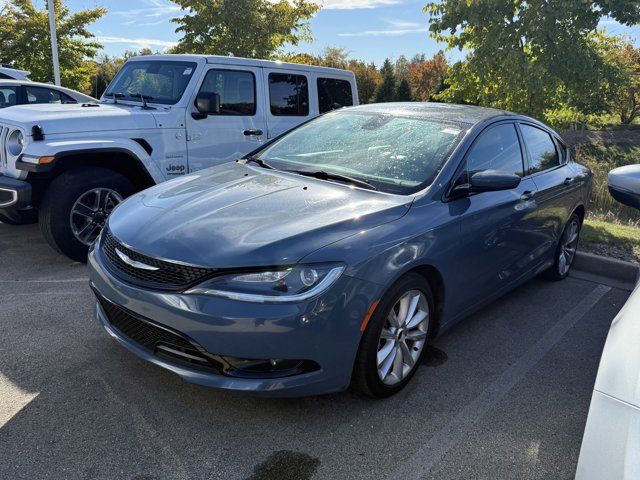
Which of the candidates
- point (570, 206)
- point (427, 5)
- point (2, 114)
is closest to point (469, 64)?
point (427, 5)

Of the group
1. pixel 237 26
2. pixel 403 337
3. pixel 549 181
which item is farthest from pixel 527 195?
pixel 237 26

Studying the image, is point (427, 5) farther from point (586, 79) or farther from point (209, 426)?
point (209, 426)

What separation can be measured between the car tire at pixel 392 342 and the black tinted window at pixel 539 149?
6.14ft

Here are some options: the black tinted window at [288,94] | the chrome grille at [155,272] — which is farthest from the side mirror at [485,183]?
the black tinted window at [288,94]

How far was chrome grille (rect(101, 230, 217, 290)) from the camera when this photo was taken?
2447mm

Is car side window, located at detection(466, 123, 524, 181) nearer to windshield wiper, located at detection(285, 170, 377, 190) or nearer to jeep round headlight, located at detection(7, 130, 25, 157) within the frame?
windshield wiper, located at detection(285, 170, 377, 190)

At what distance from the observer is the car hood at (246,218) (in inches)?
97.3

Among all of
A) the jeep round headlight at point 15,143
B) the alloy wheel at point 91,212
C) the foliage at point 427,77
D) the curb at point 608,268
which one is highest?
the foliage at point 427,77

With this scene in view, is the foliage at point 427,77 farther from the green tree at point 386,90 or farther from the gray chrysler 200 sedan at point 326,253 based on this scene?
the gray chrysler 200 sedan at point 326,253

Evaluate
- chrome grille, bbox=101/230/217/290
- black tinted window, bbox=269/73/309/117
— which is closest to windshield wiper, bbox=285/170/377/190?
chrome grille, bbox=101/230/217/290

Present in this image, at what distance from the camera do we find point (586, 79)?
803 cm

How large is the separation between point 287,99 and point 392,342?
14.5ft

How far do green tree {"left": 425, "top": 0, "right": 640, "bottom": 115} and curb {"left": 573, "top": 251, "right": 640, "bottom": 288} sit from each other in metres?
3.57

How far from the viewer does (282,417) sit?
2.72 meters
